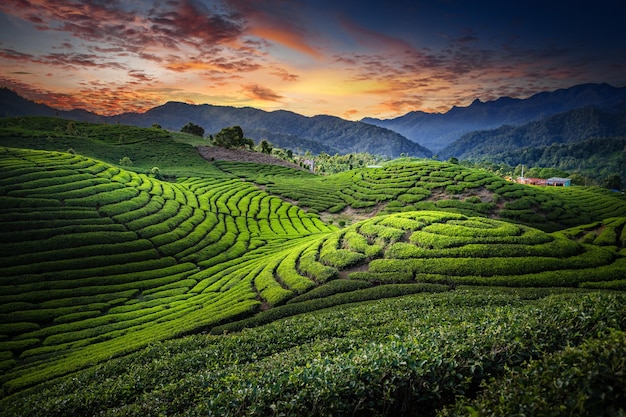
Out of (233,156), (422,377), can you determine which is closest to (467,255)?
(422,377)

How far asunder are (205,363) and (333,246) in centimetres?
1996

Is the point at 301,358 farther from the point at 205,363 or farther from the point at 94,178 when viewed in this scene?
the point at 94,178

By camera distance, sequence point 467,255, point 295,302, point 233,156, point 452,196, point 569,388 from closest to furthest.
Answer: point 569,388
point 295,302
point 467,255
point 452,196
point 233,156

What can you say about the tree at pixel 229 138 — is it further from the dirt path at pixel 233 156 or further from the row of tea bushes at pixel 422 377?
the row of tea bushes at pixel 422 377

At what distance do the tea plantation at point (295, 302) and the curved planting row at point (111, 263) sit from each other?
0.23 m

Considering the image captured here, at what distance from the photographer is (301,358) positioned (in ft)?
36.2

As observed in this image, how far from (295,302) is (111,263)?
25506mm

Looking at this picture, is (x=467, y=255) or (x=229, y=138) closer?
(x=467, y=255)

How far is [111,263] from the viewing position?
127ft

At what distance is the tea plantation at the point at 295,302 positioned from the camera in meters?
7.50

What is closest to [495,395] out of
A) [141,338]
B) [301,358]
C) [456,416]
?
[456,416]

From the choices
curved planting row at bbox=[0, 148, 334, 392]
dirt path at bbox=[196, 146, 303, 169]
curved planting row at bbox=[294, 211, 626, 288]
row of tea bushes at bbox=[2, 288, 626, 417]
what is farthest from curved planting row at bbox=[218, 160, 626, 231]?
row of tea bushes at bbox=[2, 288, 626, 417]

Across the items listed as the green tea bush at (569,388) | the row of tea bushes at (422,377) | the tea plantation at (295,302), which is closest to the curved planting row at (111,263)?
the tea plantation at (295,302)

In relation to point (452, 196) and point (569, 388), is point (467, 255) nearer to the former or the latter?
point (569, 388)
